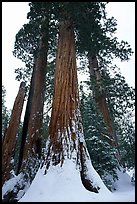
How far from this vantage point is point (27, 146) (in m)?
8.60

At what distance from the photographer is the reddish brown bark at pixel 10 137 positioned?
8.04 metres

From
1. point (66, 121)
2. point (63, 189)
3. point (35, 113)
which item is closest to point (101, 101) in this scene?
point (35, 113)

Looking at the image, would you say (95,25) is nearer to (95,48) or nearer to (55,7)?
(95,48)

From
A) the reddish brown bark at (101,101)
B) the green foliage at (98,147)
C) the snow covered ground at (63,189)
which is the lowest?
the snow covered ground at (63,189)

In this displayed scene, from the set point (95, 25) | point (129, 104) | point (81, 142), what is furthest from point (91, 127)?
point (95, 25)

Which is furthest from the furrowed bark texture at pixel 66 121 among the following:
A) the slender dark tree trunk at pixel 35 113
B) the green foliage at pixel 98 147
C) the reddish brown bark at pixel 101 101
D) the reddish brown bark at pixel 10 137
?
the reddish brown bark at pixel 101 101

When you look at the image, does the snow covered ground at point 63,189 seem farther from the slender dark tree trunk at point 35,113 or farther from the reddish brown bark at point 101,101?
the reddish brown bark at point 101,101

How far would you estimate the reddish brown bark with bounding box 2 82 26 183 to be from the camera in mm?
8039

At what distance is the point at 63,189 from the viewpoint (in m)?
5.13

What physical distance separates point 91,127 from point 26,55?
17.7 ft

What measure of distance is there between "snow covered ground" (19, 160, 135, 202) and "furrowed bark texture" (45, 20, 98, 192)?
0.77 feet

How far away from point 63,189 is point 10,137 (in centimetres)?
420

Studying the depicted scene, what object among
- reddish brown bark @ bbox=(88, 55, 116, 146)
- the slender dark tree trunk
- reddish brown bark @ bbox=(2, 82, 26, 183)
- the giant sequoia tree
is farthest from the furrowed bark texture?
reddish brown bark @ bbox=(88, 55, 116, 146)

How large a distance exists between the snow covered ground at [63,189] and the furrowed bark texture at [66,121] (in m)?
0.23
